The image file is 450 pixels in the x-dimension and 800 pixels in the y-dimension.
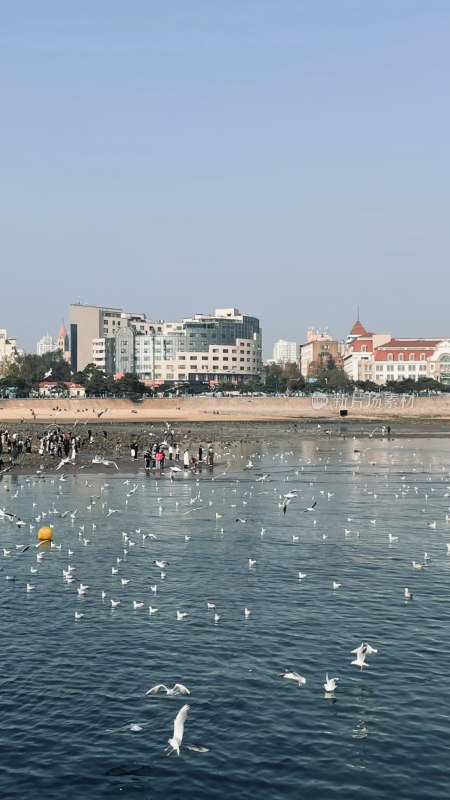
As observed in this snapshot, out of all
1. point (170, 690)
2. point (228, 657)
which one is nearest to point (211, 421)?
point (228, 657)

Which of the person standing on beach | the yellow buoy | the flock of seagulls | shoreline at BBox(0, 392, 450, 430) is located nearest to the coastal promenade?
shoreline at BBox(0, 392, 450, 430)

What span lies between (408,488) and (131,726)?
129ft

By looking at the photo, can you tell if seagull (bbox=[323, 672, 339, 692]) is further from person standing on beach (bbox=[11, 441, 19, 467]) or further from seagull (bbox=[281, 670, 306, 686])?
person standing on beach (bbox=[11, 441, 19, 467])

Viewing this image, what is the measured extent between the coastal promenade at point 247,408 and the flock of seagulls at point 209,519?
84446 millimetres

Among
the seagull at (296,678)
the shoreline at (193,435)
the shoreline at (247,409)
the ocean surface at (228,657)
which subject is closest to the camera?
the ocean surface at (228,657)

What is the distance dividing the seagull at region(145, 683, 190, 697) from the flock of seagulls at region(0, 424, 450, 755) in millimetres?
38

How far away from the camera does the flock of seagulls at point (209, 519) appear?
26.7 m

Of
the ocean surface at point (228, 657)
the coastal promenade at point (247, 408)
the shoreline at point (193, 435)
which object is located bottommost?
the ocean surface at point (228, 657)

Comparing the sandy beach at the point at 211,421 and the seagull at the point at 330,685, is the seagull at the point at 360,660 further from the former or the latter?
the sandy beach at the point at 211,421

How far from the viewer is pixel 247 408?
557 ft

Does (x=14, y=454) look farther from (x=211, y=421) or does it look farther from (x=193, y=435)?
(x=211, y=421)

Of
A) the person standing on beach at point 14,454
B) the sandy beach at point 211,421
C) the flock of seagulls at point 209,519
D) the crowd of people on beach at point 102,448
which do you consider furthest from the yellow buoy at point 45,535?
the person standing on beach at point 14,454

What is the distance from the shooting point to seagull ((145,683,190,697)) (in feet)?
61.0

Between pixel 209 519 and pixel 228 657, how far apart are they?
804 inches
